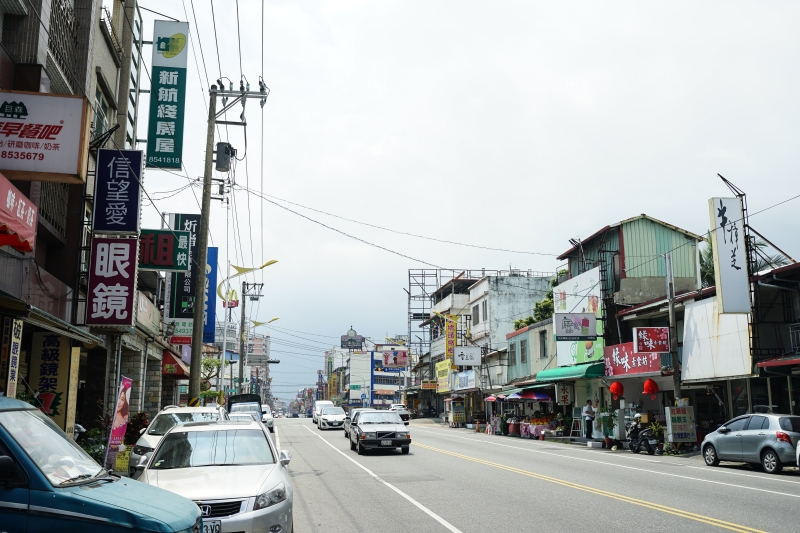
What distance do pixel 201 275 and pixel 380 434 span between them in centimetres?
854

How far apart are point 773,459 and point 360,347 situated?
439 feet

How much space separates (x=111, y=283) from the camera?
1575cm

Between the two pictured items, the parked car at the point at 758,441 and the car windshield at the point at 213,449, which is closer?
the car windshield at the point at 213,449

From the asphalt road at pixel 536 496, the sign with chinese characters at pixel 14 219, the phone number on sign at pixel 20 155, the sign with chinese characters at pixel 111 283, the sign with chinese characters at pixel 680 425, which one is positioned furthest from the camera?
the sign with chinese characters at pixel 680 425

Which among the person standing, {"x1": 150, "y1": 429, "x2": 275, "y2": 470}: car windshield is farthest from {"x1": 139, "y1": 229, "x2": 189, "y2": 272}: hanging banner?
the person standing

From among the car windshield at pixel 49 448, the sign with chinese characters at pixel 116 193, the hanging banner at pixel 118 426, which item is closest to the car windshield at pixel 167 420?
the hanging banner at pixel 118 426

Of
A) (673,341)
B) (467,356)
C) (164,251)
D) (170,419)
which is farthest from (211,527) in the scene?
(467,356)

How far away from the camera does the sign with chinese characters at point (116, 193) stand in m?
15.9

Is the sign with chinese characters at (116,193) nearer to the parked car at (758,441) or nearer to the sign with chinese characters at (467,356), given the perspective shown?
the parked car at (758,441)

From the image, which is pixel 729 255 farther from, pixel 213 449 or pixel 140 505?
pixel 140 505

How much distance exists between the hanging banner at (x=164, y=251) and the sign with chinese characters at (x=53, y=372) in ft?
22.7

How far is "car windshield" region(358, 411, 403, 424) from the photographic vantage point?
2406 centimetres

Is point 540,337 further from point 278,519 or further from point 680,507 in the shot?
point 278,519

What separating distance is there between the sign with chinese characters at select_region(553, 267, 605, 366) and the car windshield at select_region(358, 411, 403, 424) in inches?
511
